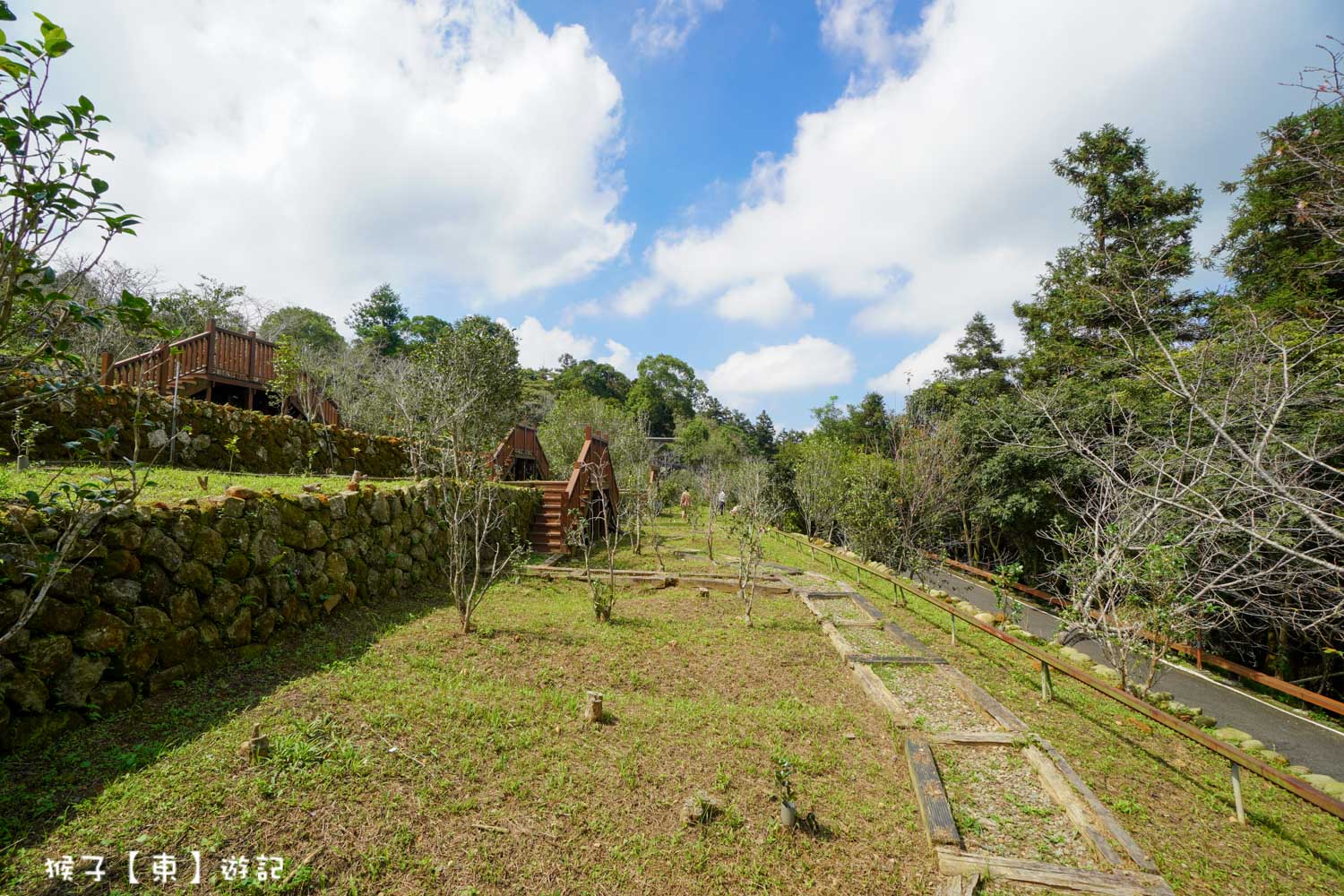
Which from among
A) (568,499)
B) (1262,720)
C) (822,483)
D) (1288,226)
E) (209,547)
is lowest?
(1262,720)

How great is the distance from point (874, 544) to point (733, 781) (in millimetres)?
11238

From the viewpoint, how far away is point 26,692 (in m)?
3.01

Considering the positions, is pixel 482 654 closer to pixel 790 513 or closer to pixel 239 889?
pixel 239 889

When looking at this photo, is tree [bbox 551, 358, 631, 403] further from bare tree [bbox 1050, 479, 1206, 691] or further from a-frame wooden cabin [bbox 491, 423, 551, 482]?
bare tree [bbox 1050, 479, 1206, 691]

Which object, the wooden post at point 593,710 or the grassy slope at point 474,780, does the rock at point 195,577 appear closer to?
the grassy slope at point 474,780

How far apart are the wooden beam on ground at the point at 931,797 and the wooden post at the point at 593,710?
2411 millimetres

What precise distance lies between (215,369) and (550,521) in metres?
7.23

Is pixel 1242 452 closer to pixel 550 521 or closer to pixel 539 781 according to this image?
pixel 539 781

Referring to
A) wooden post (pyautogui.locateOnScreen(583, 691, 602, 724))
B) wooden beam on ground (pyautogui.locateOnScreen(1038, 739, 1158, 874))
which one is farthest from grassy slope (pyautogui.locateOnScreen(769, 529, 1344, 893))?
wooden post (pyautogui.locateOnScreen(583, 691, 602, 724))

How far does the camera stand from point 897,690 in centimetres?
531

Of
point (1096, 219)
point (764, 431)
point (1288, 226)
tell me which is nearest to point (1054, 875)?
point (1288, 226)

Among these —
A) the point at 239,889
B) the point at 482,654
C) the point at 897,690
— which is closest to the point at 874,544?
the point at 897,690

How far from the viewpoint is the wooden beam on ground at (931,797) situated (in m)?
3.09

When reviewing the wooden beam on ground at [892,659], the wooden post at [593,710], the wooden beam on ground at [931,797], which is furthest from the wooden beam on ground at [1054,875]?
the wooden beam on ground at [892,659]
